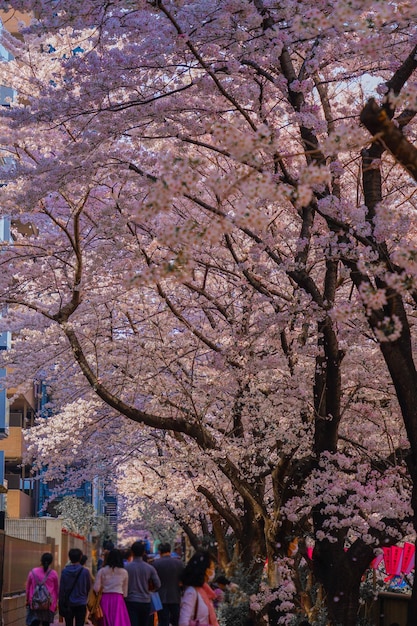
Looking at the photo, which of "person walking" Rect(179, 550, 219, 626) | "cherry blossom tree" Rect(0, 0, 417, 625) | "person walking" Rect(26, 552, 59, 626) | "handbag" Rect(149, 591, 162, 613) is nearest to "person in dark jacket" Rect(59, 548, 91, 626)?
"person walking" Rect(26, 552, 59, 626)

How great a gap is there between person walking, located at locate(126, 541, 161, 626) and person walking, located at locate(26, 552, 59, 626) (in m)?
0.97

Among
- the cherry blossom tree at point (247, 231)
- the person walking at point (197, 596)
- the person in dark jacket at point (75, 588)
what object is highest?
the cherry blossom tree at point (247, 231)

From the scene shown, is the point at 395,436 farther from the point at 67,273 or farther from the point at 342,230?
the point at 342,230

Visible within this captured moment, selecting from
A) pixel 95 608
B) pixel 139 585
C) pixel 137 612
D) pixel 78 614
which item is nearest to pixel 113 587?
pixel 95 608

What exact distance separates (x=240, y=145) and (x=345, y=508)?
867 centimetres

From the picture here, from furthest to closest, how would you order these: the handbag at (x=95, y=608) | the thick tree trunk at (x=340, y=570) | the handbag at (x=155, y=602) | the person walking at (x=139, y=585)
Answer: the handbag at (x=155, y=602) → the thick tree trunk at (x=340, y=570) → the person walking at (x=139, y=585) → the handbag at (x=95, y=608)

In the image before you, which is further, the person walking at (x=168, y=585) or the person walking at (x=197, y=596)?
the person walking at (x=168, y=585)

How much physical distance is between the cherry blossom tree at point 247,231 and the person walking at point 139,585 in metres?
1.76

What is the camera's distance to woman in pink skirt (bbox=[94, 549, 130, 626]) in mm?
11758

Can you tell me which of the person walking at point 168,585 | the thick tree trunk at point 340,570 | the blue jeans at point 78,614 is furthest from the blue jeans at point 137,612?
the thick tree trunk at point 340,570

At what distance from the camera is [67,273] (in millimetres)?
17016

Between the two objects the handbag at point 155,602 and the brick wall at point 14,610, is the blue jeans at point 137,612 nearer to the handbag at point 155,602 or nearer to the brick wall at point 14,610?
the handbag at point 155,602

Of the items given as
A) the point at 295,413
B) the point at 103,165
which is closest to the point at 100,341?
the point at 295,413

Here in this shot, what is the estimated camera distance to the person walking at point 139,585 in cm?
1255
